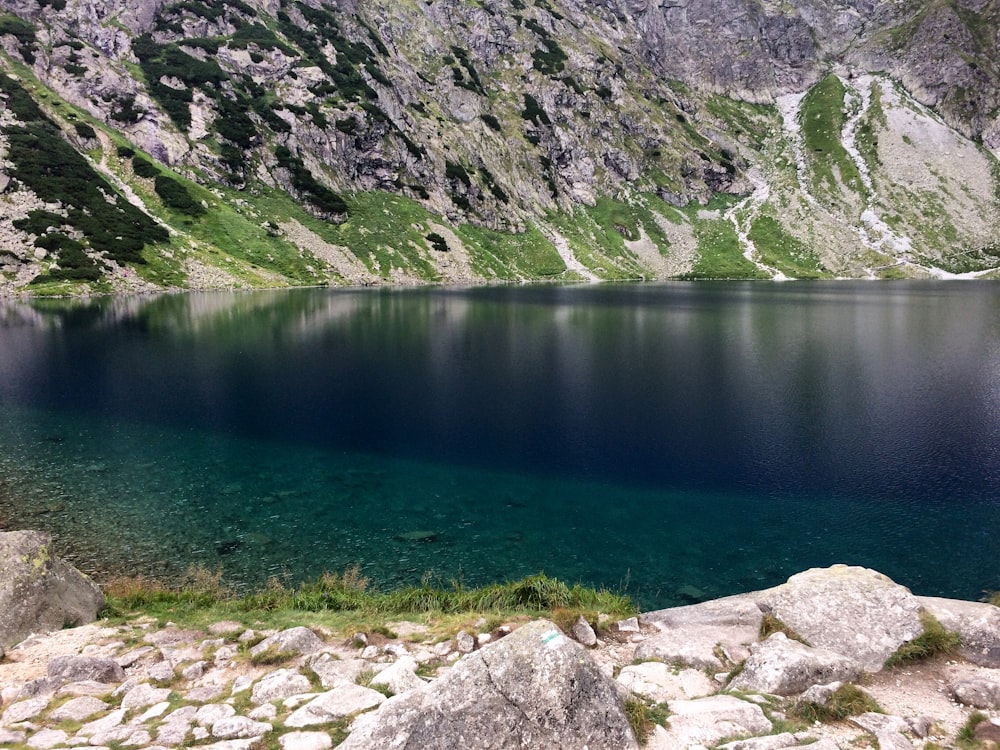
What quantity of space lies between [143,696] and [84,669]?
2.03 m

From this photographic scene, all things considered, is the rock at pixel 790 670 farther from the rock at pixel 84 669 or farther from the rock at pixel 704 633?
the rock at pixel 84 669

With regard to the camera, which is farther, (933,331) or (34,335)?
(933,331)

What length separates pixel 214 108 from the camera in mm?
158375

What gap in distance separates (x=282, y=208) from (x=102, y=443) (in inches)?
5230

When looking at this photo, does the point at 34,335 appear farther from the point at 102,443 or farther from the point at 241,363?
the point at 102,443

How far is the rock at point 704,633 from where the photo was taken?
12242 millimetres

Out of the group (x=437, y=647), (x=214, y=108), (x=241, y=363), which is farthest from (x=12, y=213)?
(x=437, y=647)

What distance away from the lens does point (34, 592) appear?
1385cm

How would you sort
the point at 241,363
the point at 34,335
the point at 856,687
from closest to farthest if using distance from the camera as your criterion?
the point at 856,687 < the point at 241,363 < the point at 34,335

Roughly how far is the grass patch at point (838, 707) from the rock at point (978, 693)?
1.77 m

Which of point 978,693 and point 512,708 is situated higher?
point 512,708

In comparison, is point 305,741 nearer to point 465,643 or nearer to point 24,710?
point 465,643

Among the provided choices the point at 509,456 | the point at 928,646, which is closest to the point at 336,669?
the point at 928,646

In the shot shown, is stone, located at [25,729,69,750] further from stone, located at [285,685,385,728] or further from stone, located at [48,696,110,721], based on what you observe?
stone, located at [285,685,385,728]
